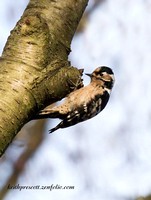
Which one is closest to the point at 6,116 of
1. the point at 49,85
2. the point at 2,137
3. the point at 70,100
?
the point at 2,137

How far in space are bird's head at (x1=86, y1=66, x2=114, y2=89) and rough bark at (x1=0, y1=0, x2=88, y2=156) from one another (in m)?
1.13

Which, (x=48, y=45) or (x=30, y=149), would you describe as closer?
(x=48, y=45)

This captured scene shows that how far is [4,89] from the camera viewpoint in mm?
2547

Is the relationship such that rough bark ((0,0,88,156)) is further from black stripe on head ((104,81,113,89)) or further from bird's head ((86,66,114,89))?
black stripe on head ((104,81,113,89))

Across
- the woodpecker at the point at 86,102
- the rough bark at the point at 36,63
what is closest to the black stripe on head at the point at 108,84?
the woodpecker at the point at 86,102

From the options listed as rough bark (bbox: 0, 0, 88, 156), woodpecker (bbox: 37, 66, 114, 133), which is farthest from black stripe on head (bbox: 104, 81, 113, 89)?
rough bark (bbox: 0, 0, 88, 156)

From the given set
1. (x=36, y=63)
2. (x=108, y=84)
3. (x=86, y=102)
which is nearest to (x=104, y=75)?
(x=108, y=84)

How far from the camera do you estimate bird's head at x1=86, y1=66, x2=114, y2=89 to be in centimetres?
446

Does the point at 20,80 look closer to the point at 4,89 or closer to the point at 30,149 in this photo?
the point at 4,89

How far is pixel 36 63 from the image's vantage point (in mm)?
2836

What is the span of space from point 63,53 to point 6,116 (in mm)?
1035

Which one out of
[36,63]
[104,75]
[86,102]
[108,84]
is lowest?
[86,102]

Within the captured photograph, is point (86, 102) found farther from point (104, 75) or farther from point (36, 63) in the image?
point (36, 63)

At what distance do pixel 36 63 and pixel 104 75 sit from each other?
185cm
